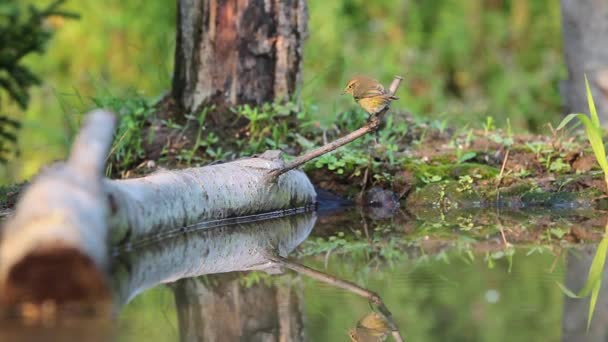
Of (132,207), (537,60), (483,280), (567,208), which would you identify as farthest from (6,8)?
(537,60)

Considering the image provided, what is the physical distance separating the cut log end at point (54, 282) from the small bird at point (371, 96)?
1910mm

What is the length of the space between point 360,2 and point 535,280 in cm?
729

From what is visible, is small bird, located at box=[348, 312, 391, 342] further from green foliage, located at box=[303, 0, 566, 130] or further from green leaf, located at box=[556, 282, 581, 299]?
green foliage, located at box=[303, 0, 566, 130]

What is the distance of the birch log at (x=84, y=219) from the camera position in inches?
91.1

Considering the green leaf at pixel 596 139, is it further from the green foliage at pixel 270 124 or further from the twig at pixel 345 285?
the twig at pixel 345 285

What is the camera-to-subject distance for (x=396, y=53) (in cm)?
984

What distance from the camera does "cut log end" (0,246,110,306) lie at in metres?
2.31

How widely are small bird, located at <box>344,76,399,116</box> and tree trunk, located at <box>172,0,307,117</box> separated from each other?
3.41 ft

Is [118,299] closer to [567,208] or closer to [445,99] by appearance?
[567,208]

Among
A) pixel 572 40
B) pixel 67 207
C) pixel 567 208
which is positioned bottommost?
pixel 567 208

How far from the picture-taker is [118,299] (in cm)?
264

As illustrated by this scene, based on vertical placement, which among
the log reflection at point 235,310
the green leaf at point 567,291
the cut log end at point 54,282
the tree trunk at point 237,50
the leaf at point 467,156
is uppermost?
the tree trunk at point 237,50

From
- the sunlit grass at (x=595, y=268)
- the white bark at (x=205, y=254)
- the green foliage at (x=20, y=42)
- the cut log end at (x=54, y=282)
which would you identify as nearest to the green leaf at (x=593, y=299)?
the sunlit grass at (x=595, y=268)

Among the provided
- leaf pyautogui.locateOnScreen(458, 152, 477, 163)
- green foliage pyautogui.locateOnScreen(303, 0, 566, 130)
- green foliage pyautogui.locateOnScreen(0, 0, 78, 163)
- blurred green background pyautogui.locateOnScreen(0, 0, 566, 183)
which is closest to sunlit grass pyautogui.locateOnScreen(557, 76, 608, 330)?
leaf pyautogui.locateOnScreen(458, 152, 477, 163)
